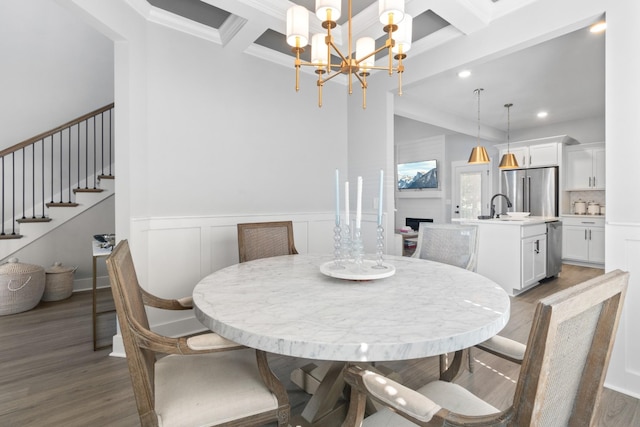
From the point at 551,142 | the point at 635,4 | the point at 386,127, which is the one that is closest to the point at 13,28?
the point at 386,127

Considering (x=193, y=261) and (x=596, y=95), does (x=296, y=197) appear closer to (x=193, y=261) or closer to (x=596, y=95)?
(x=193, y=261)

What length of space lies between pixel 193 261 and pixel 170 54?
1.74m

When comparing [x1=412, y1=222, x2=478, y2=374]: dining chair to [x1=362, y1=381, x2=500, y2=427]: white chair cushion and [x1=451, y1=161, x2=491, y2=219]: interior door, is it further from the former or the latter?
[x1=451, y1=161, x2=491, y2=219]: interior door

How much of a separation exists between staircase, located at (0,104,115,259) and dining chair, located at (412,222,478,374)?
3.93m

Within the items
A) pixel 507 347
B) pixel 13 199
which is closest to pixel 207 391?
pixel 507 347

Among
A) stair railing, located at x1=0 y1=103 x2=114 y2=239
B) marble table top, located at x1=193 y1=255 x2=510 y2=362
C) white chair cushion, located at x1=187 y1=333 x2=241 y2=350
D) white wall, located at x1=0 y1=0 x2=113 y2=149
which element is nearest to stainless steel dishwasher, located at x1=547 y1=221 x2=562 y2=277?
marble table top, located at x1=193 y1=255 x2=510 y2=362

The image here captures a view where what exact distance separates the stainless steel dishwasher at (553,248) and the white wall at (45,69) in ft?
21.2

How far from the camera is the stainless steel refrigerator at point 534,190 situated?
5.83 meters

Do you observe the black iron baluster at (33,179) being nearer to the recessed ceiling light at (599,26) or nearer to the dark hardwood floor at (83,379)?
the dark hardwood floor at (83,379)

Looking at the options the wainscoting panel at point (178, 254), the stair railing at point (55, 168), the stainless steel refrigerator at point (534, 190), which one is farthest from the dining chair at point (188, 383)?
the stainless steel refrigerator at point (534, 190)

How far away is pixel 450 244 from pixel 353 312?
1424 mm

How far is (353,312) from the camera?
1.10 meters

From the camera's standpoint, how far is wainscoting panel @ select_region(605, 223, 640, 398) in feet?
6.22

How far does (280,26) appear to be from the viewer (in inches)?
101
